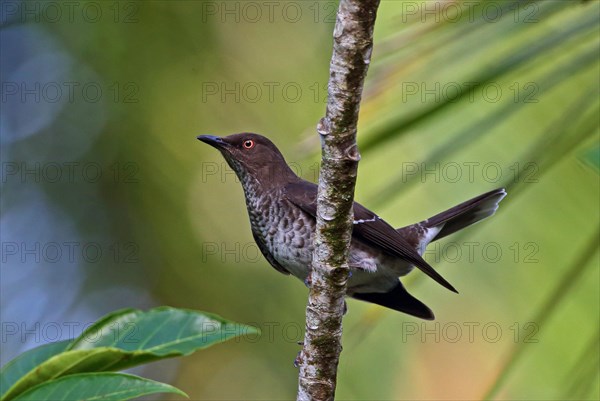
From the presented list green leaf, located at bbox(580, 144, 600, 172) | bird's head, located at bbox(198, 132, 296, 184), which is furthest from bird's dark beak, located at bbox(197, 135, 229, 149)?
green leaf, located at bbox(580, 144, 600, 172)

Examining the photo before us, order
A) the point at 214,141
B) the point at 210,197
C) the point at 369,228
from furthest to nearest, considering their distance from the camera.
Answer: the point at 210,197 → the point at 214,141 → the point at 369,228

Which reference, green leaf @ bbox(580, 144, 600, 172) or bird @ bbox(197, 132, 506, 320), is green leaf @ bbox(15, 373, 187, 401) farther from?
bird @ bbox(197, 132, 506, 320)

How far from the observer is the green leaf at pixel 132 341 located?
1.83m

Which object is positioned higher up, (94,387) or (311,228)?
(311,228)

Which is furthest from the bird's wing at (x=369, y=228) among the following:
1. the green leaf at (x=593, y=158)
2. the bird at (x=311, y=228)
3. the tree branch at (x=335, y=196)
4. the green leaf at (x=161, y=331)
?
the green leaf at (x=593, y=158)

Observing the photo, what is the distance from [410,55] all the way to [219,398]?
5175 millimetres

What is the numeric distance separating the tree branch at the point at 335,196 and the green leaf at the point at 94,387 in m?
0.95

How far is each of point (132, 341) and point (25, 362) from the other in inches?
13.7

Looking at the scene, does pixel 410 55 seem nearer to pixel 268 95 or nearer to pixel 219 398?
pixel 268 95

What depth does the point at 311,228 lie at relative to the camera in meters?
4.11

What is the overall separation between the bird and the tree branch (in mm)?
1093

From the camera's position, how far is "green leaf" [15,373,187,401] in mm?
1753

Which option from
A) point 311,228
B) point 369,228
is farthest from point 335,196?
point 369,228

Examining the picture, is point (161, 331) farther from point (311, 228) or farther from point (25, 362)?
point (311, 228)
